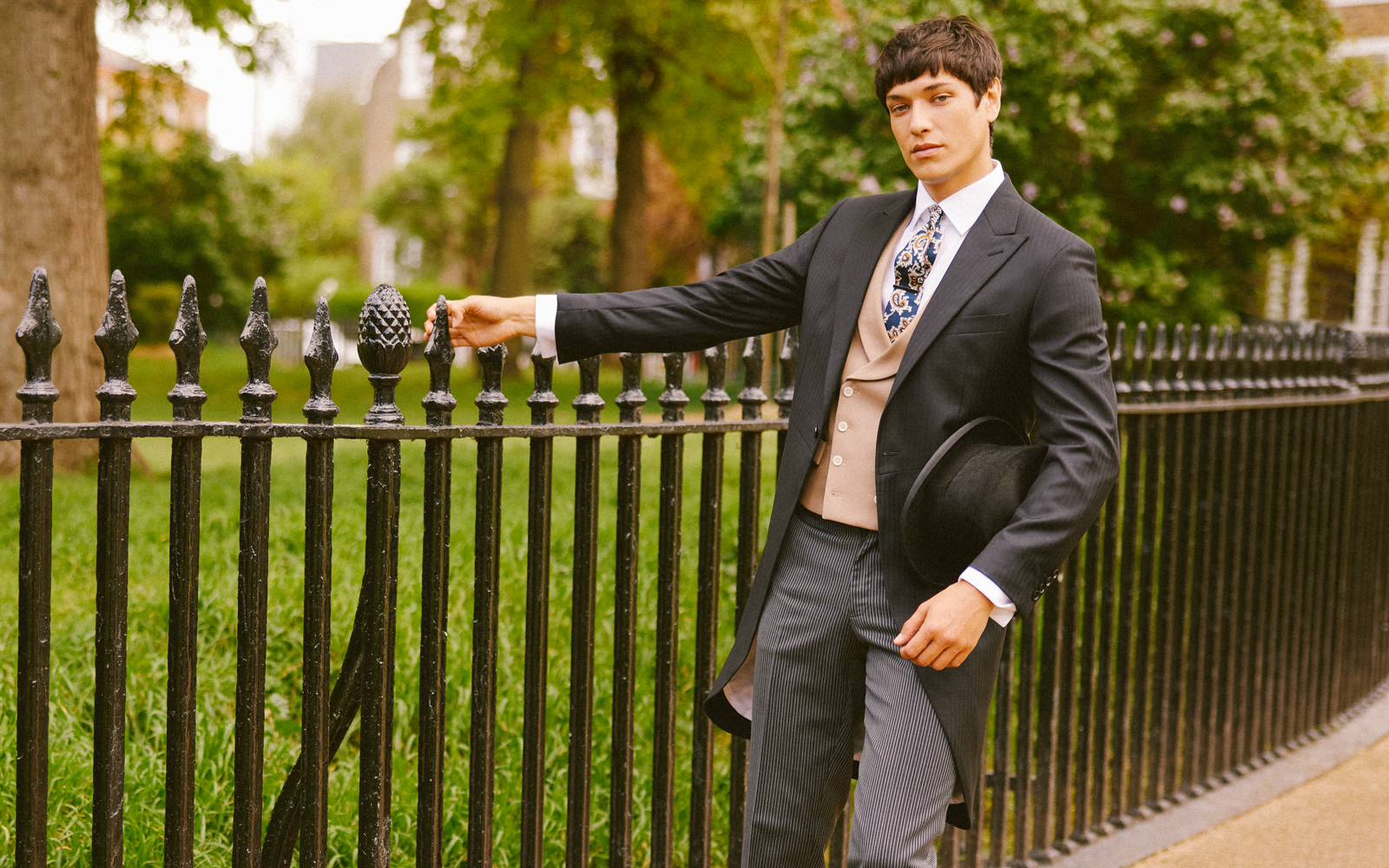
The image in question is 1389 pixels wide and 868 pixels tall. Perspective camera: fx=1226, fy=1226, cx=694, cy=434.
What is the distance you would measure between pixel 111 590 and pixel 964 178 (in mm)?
1681

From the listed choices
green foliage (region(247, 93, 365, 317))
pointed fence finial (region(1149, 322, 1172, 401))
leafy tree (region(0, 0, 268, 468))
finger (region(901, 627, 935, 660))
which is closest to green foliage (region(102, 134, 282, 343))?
green foliage (region(247, 93, 365, 317))

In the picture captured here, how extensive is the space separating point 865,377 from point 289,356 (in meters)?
28.6

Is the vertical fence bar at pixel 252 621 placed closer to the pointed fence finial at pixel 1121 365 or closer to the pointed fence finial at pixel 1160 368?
the pointed fence finial at pixel 1121 365

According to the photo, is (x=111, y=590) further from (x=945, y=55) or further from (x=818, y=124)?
(x=818, y=124)

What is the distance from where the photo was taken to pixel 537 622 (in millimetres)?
2635

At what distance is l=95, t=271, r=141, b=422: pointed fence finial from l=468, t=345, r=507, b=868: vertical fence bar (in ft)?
2.13

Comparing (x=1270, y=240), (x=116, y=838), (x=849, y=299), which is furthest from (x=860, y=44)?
(x=116, y=838)

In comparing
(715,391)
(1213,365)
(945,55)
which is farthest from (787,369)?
(1213,365)

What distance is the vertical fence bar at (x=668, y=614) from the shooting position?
2809 millimetres

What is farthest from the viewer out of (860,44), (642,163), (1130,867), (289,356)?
(289,356)

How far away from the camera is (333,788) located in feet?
11.7

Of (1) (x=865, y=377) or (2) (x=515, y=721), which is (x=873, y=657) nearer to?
(1) (x=865, y=377)

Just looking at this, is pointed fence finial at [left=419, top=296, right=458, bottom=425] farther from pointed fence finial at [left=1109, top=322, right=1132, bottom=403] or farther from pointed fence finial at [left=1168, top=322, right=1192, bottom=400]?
pointed fence finial at [left=1168, top=322, right=1192, bottom=400]

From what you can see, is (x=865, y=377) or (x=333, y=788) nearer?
(x=865, y=377)
